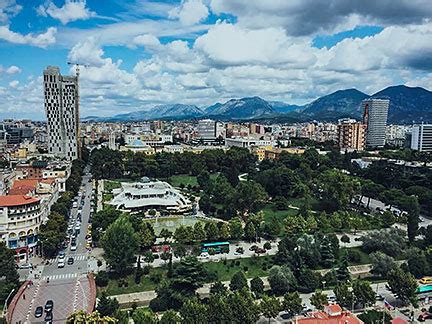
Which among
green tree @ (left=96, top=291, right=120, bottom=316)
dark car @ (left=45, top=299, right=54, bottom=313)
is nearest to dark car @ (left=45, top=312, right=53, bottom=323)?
dark car @ (left=45, top=299, right=54, bottom=313)

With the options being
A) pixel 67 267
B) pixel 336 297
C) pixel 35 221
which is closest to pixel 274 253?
pixel 336 297

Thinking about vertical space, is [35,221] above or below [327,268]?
above

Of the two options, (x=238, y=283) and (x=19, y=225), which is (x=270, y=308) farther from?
(x=19, y=225)

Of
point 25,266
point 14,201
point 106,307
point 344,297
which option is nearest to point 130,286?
point 106,307

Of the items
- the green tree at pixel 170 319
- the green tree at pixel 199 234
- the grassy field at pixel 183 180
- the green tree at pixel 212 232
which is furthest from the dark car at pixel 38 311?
the grassy field at pixel 183 180

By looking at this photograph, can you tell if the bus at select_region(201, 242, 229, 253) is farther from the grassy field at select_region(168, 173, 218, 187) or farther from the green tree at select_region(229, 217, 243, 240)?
the grassy field at select_region(168, 173, 218, 187)

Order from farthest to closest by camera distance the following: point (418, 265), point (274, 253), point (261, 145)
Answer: point (261, 145), point (274, 253), point (418, 265)

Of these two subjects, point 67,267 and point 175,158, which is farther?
point 175,158

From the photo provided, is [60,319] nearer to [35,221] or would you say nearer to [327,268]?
[35,221]
